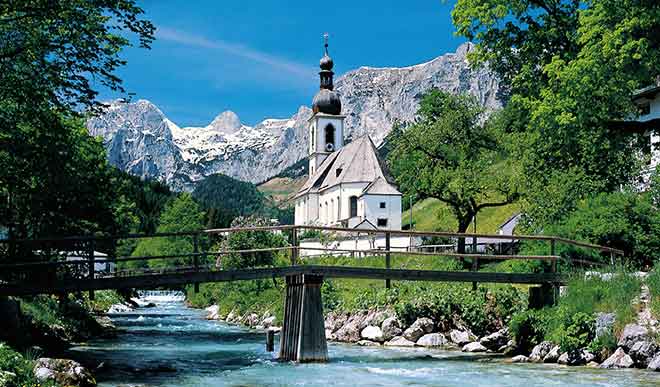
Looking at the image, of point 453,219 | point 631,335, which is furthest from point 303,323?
point 453,219

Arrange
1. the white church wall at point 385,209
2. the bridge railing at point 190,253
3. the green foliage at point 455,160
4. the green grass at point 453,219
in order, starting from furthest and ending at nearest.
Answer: the green grass at point 453,219, the white church wall at point 385,209, the green foliage at point 455,160, the bridge railing at point 190,253

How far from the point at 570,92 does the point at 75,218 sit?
2307cm

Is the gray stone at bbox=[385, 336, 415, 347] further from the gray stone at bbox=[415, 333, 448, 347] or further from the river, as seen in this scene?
the river

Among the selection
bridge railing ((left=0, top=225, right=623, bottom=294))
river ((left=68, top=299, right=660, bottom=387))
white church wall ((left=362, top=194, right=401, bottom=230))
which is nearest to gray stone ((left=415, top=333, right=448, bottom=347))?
river ((left=68, top=299, right=660, bottom=387))

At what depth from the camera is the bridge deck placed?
68.2 ft

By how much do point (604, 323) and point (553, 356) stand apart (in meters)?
1.87

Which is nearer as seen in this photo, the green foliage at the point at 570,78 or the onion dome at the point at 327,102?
the green foliage at the point at 570,78

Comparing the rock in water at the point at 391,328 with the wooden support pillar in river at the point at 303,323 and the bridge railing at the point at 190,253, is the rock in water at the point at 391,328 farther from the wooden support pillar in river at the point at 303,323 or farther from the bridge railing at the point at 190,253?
the wooden support pillar in river at the point at 303,323

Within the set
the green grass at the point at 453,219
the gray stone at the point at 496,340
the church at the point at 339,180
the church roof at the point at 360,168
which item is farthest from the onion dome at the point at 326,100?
the gray stone at the point at 496,340

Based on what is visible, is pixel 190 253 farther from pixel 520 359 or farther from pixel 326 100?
pixel 326 100

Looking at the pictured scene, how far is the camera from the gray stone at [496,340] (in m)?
26.0

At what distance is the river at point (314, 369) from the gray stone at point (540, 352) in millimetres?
923

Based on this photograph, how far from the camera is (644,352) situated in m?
19.8

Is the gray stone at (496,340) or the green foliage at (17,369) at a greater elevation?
the green foliage at (17,369)
